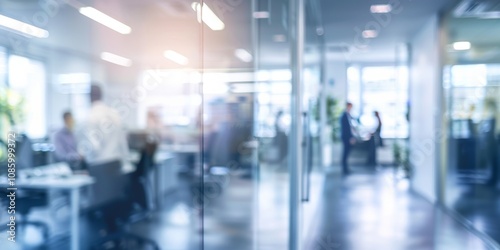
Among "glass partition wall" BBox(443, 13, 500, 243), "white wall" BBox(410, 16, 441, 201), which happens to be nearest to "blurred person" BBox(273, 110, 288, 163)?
"white wall" BBox(410, 16, 441, 201)

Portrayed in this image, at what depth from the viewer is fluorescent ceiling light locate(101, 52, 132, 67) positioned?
5.32 meters

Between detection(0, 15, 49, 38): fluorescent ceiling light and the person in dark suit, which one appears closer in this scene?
detection(0, 15, 49, 38): fluorescent ceiling light

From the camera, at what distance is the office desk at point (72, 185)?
115 inches

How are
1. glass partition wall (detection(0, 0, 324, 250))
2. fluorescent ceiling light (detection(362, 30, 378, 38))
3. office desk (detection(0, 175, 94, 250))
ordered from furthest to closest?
fluorescent ceiling light (detection(362, 30, 378, 38)) < glass partition wall (detection(0, 0, 324, 250)) < office desk (detection(0, 175, 94, 250))

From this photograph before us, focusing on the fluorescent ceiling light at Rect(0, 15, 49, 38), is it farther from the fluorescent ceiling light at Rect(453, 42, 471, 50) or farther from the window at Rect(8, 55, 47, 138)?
the fluorescent ceiling light at Rect(453, 42, 471, 50)

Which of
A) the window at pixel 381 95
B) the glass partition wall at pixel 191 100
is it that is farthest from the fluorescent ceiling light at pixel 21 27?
the window at pixel 381 95

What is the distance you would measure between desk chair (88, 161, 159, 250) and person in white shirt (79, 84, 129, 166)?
0.79 ft

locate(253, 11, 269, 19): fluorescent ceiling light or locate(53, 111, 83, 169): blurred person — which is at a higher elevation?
locate(253, 11, 269, 19): fluorescent ceiling light

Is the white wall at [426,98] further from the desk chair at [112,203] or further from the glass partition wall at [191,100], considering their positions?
the desk chair at [112,203]

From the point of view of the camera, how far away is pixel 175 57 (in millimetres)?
5879

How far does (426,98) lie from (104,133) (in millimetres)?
4120

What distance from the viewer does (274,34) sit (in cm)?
363

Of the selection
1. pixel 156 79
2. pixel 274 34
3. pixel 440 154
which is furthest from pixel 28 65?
pixel 440 154

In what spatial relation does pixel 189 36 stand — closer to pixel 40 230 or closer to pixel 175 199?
pixel 175 199
